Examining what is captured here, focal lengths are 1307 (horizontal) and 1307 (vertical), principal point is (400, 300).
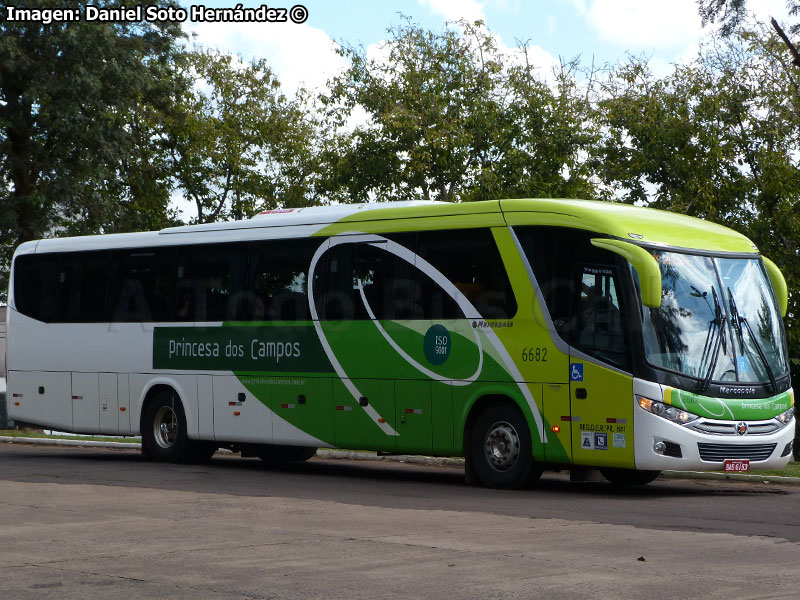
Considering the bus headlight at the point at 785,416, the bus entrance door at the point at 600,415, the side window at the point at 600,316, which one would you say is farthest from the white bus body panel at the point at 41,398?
the bus headlight at the point at 785,416

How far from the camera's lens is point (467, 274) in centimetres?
1573

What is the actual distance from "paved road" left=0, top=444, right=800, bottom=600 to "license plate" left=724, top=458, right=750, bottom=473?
0.38 m

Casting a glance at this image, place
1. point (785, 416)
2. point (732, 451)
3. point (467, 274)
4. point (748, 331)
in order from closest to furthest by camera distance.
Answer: point (732, 451)
point (748, 331)
point (785, 416)
point (467, 274)

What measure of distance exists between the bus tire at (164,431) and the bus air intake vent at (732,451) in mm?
8265

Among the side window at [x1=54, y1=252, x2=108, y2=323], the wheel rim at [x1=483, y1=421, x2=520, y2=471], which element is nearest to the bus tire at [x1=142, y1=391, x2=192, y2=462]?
the side window at [x1=54, y1=252, x2=108, y2=323]

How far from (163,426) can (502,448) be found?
640cm

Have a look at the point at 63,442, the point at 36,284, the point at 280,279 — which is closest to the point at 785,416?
the point at 280,279

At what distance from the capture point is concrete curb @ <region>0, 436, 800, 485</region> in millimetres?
17000

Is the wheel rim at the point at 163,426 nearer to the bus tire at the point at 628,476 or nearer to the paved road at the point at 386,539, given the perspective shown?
the paved road at the point at 386,539

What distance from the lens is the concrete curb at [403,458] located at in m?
17.0

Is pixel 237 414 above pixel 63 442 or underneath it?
above

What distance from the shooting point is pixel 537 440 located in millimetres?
14977

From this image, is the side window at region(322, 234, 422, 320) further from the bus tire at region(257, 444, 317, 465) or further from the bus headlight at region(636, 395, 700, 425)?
the bus tire at region(257, 444, 317, 465)

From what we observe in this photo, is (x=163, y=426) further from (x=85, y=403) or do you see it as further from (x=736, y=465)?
(x=736, y=465)
